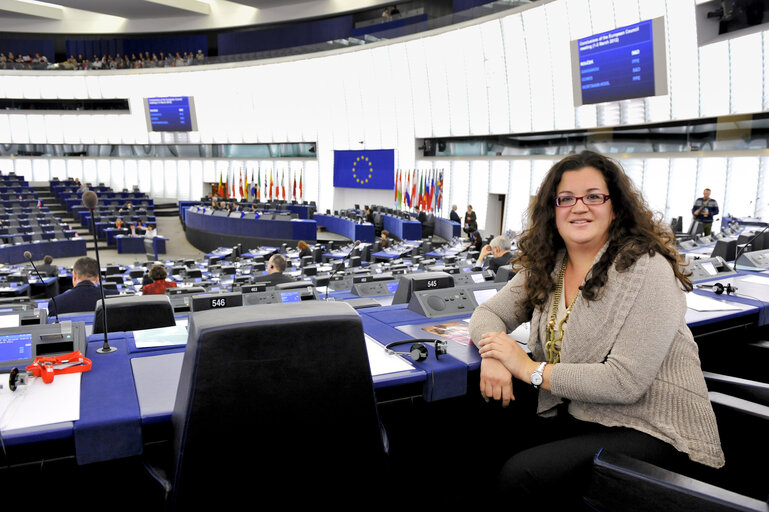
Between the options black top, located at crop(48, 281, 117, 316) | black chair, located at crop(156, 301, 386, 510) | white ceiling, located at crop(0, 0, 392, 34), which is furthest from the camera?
white ceiling, located at crop(0, 0, 392, 34)

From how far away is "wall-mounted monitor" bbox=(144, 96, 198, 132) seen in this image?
2252 cm

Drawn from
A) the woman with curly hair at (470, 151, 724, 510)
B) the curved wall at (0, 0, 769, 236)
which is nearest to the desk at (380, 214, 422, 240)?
the curved wall at (0, 0, 769, 236)

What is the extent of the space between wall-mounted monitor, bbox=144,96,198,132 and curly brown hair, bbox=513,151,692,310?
2280 centimetres

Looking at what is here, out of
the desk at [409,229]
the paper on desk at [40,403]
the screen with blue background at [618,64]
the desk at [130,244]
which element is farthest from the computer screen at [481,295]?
the desk at [130,244]

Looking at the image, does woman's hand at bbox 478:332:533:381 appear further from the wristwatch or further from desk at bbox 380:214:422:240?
desk at bbox 380:214:422:240

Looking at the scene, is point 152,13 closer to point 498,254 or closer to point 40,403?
point 498,254

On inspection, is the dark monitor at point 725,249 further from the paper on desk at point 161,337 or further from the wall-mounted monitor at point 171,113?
the wall-mounted monitor at point 171,113

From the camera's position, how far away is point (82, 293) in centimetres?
479

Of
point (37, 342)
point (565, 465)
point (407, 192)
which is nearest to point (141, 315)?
point (37, 342)

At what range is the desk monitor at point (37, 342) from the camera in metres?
1.70

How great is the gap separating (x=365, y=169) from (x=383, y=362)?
61.3ft

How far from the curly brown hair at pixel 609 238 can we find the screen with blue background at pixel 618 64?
950 centimetres

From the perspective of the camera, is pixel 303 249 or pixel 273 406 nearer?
pixel 273 406

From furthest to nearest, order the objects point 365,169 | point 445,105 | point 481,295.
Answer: point 365,169, point 445,105, point 481,295
